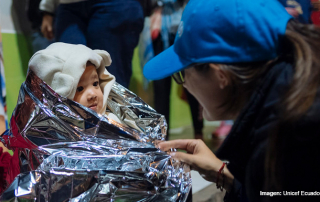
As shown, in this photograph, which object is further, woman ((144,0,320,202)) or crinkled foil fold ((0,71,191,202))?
crinkled foil fold ((0,71,191,202))

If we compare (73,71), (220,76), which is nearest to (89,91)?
(73,71)

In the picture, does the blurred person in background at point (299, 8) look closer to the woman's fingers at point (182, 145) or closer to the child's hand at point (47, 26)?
the woman's fingers at point (182, 145)

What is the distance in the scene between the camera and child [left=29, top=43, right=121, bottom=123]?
2.98ft

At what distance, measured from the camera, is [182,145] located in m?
0.88

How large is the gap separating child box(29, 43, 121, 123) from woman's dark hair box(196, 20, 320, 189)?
0.51m

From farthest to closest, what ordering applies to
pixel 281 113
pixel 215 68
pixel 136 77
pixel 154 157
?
pixel 136 77 → pixel 154 157 → pixel 215 68 → pixel 281 113

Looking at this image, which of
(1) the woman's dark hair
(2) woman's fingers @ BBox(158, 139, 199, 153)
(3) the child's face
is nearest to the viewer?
(1) the woman's dark hair

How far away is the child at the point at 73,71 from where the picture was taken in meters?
0.91

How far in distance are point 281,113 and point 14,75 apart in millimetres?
1201

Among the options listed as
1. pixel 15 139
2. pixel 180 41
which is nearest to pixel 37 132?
pixel 15 139

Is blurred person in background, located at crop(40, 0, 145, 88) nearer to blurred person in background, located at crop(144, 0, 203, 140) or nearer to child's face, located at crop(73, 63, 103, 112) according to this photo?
blurred person in background, located at crop(144, 0, 203, 140)

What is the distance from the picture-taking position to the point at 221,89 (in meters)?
0.65

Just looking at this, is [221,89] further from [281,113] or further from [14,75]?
[14,75]

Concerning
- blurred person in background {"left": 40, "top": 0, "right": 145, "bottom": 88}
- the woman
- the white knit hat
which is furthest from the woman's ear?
blurred person in background {"left": 40, "top": 0, "right": 145, "bottom": 88}
